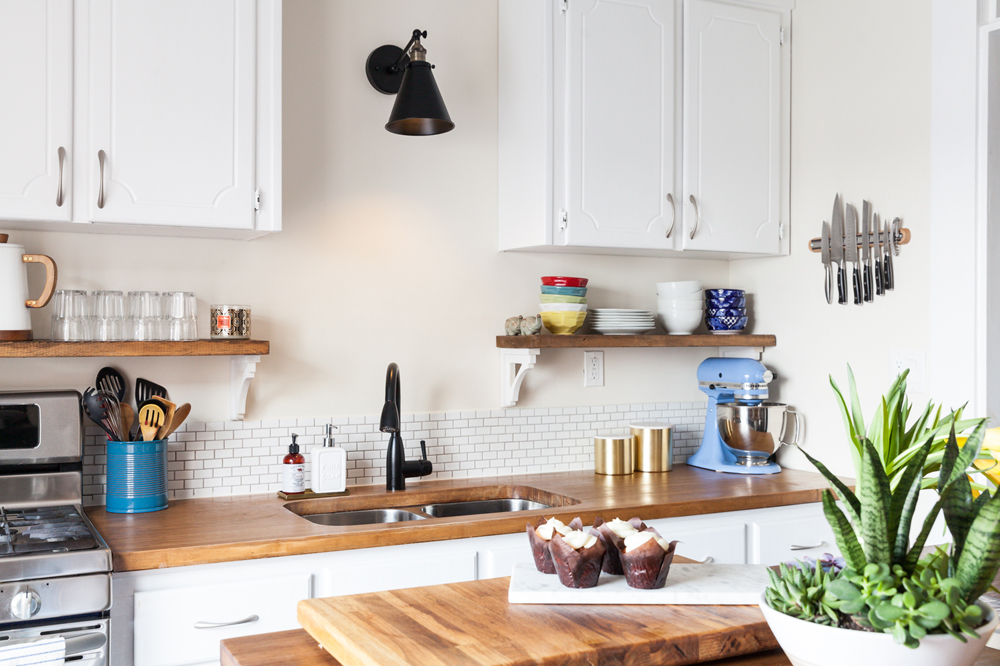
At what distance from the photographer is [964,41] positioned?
8.48 ft

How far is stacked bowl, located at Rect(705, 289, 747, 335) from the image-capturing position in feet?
10.7

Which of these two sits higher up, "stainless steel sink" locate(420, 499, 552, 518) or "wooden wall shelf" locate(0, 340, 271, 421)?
"wooden wall shelf" locate(0, 340, 271, 421)

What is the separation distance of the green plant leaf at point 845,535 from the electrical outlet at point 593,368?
2265 mm

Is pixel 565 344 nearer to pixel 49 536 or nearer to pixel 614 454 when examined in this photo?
pixel 614 454

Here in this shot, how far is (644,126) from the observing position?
9.55 feet

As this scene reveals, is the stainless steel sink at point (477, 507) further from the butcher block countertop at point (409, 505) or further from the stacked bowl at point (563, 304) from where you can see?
the stacked bowl at point (563, 304)

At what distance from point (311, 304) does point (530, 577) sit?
156cm

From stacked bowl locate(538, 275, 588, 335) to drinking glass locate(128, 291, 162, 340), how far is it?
1219 mm

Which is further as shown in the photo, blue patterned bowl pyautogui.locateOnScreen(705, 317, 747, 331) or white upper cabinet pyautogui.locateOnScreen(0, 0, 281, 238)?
blue patterned bowl pyautogui.locateOnScreen(705, 317, 747, 331)

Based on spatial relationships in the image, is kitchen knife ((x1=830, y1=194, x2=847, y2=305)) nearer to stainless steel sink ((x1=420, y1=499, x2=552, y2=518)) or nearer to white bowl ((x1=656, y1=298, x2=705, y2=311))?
white bowl ((x1=656, y1=298, x2=705, y2=311))

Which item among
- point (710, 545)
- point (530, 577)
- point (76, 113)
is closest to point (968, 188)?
point (710, 545)

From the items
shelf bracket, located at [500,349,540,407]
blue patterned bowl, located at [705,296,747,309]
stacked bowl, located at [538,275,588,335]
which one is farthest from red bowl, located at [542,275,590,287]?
blue patterned bowl, located at [705,296,747,309]

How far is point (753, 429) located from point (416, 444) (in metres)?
1.17

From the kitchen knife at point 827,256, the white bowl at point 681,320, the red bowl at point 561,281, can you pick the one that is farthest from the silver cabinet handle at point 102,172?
the kitchen knife at point 827,256
